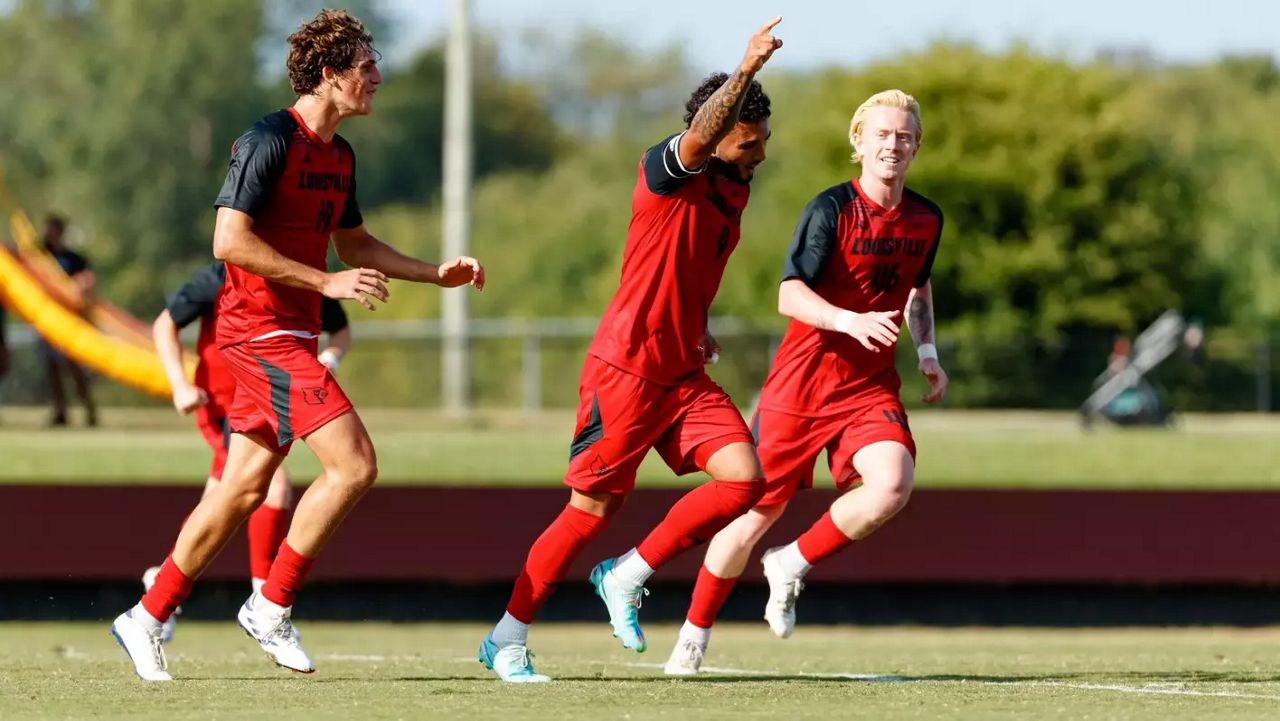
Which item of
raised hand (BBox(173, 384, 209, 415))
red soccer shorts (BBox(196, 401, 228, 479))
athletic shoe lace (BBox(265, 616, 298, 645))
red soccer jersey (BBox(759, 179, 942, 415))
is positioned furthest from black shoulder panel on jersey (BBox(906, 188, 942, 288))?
red soccer shorts (BBox(196, 401, 228, 479))

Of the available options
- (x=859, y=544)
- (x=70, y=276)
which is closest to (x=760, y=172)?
(x=70, y=276)

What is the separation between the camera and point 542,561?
286 inches

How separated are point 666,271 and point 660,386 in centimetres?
39

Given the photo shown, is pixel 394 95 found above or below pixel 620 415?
below

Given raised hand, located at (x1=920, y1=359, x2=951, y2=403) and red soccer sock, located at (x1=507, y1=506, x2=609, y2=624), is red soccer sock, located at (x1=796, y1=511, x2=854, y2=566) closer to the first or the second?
raised hand, located at (x1=920, y1=359, x2=951, y2=403)

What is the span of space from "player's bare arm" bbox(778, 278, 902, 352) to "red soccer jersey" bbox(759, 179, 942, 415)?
97 millimetres

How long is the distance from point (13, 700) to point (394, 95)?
5992 centimetres

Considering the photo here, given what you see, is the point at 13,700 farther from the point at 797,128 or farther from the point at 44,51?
the point at 44,51

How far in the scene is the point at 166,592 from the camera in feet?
23.7

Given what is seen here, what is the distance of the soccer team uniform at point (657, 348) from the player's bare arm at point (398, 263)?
50cm

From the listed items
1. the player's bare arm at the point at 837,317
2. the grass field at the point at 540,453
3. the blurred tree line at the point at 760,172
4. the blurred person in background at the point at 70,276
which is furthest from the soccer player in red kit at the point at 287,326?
the blurred tree line at the point at 760,172

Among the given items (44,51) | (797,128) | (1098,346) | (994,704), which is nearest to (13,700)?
(994,704)

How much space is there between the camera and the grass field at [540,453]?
23.4 metres

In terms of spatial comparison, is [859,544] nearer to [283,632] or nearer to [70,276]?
[283,632]
